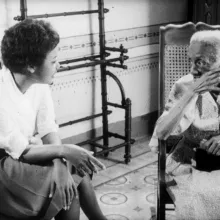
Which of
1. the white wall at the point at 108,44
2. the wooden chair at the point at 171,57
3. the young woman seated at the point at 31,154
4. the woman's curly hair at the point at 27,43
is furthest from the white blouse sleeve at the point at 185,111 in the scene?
the white wall at the point at 108,44

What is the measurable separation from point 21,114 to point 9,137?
144 millimetres

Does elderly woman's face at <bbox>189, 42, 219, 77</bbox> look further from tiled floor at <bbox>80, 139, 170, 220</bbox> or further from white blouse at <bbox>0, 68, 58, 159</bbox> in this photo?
tiled floor at <bbox>80, 139, 170, 220</bbox>

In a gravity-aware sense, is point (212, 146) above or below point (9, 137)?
below

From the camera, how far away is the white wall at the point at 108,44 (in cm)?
324

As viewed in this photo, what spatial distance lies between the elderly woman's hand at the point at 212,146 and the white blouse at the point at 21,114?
0.68 meters

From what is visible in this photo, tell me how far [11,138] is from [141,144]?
242cm

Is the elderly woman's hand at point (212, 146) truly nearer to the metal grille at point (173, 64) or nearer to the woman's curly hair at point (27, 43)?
the metal grille at point (173, 64)

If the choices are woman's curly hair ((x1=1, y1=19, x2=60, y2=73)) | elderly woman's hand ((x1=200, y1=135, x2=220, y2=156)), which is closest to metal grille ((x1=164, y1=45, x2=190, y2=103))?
elderly woman's hand ((x1=200, y1=135, x2=220, y2=156))

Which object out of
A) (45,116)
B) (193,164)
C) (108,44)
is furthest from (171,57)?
(108,44)

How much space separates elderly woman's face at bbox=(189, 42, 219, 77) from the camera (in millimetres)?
1925

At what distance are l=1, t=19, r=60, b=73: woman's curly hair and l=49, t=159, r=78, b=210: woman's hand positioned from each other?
41 cm

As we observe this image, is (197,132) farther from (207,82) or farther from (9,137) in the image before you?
(9,137)

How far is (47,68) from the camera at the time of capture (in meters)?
1.75

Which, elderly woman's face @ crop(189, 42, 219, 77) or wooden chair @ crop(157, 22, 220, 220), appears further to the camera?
wooden chair @ crop(157, 22, 220, 220)
